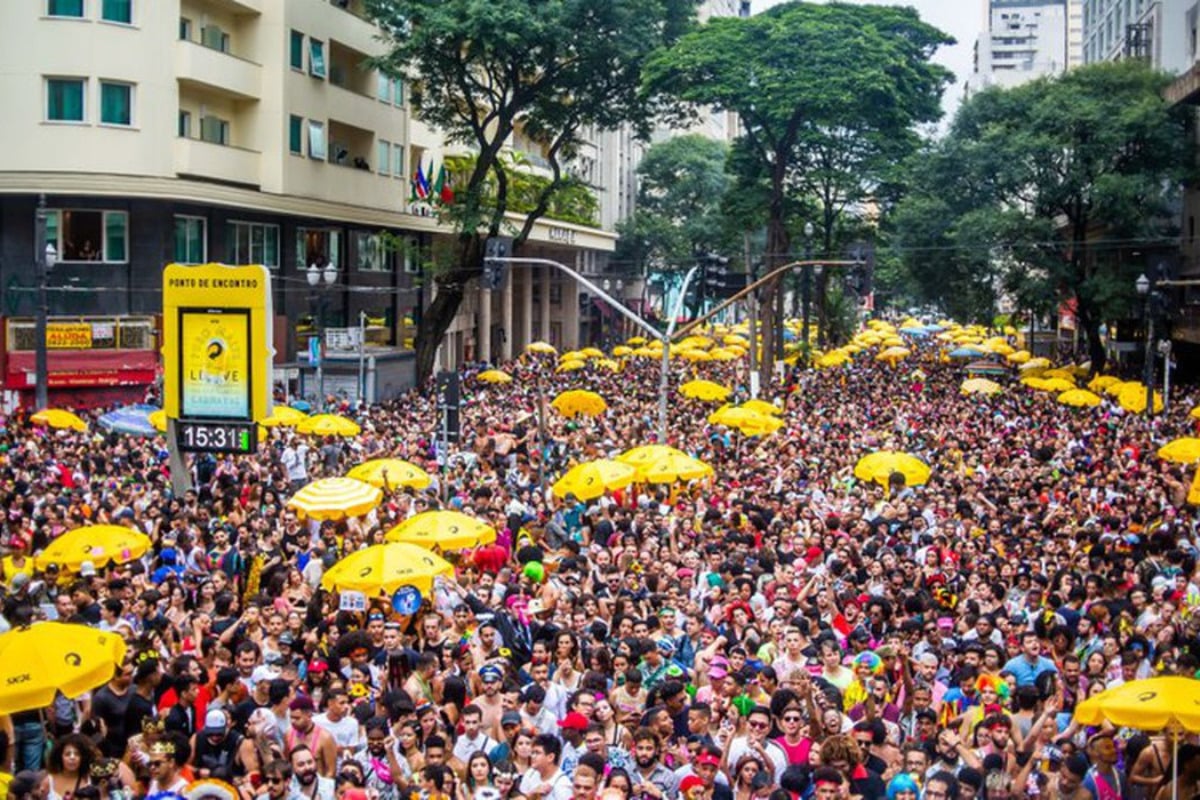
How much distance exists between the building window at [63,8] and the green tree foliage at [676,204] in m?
51.1

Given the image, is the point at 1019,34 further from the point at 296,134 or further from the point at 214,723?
the point at 214,723

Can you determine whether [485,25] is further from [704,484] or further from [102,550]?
[102,550]

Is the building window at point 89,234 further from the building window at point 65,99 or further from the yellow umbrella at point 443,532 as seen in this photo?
the yellow umbrella at point 443,532

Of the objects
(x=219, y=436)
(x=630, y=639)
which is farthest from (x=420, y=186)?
(x=630, y=639)

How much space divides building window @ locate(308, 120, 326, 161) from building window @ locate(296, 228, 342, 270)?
2.44 metres

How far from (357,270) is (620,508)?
106ft

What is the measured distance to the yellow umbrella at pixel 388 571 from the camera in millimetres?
13789

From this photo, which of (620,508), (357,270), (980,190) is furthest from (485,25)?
(620,508)

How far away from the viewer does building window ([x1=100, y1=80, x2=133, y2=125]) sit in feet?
126

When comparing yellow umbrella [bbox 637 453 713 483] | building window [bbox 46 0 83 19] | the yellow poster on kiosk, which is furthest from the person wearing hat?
building window [bbox 46 0 83 19]

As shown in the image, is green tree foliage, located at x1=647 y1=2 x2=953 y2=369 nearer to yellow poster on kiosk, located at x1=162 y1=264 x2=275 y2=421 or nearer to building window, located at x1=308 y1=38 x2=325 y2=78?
building window, located at x1=308 y1=38 x2=325 y2=78

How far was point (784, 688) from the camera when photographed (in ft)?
35.2

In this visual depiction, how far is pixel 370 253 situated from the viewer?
53781 millimetres

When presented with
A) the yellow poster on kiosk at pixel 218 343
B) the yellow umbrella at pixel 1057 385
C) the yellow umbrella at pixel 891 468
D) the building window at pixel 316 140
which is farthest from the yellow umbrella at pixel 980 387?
the yellow poster on kiosk at pixel 218 343
